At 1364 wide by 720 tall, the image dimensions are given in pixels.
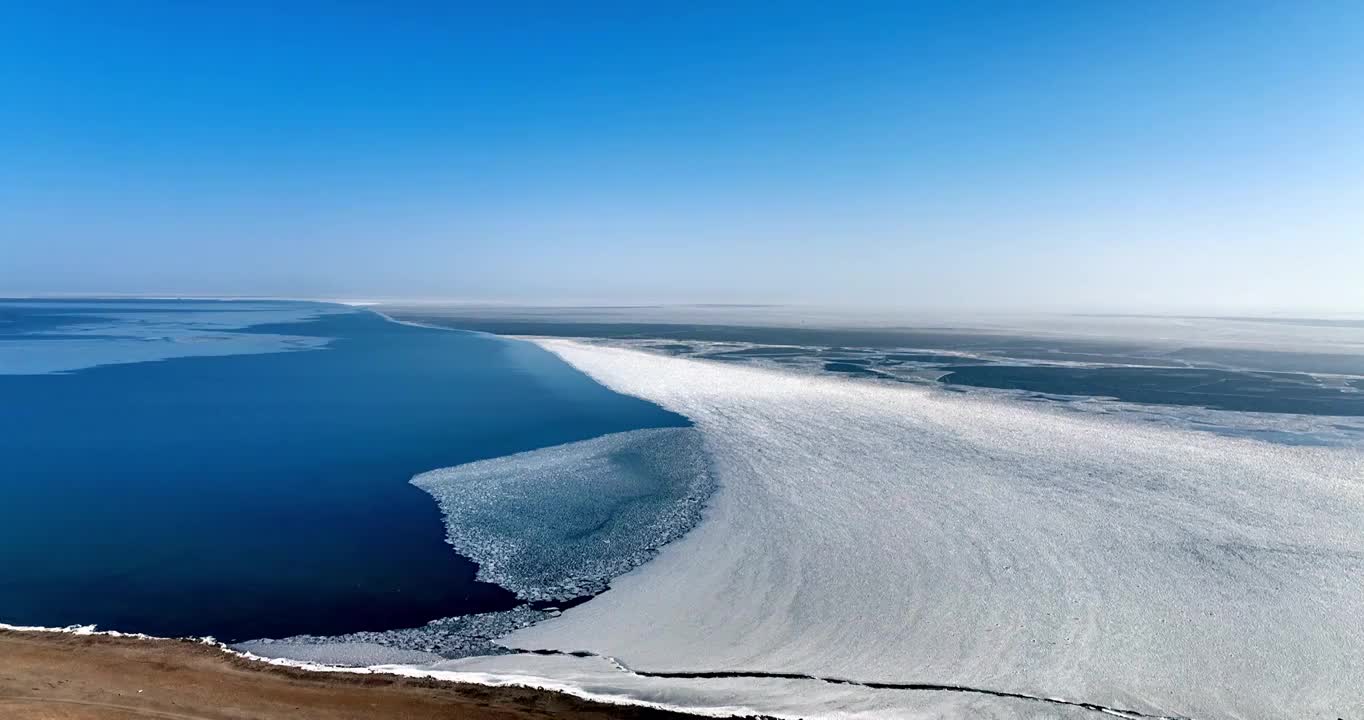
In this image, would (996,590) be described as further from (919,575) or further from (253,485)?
(253,485)

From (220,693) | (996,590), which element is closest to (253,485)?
(220,693)

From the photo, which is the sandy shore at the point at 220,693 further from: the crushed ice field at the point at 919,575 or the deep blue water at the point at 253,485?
the deep blue water at the point at 253,485

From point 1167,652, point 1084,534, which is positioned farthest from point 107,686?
point 1084,534

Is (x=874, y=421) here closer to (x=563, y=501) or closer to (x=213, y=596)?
(x=563, y=501)

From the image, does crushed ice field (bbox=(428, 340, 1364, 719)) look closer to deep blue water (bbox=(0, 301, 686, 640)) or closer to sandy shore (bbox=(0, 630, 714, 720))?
sandy shore (bbox=(0, 630, 714, 720))

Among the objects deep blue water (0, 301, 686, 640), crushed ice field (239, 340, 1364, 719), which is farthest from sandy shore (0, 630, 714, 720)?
deep blue water (0, 301, 686, 640)

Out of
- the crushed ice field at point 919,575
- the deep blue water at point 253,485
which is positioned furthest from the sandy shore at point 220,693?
the deep blue water at point 253,485
